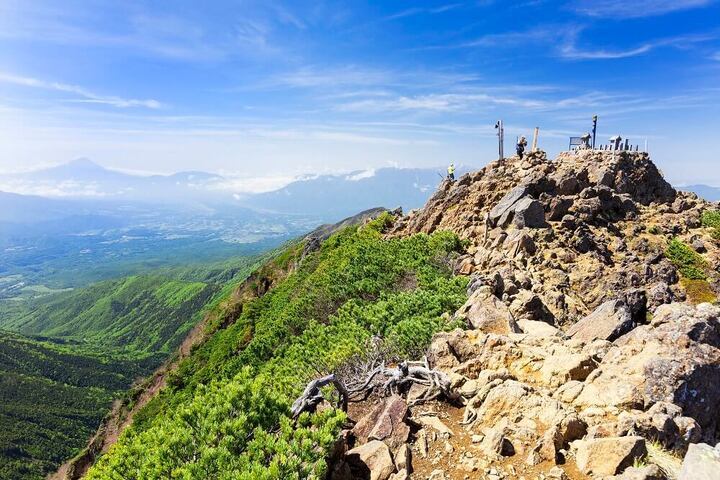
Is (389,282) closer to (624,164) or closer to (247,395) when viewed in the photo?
(247,395)

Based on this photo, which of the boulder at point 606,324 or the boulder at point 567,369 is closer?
the boulder at point 567,369

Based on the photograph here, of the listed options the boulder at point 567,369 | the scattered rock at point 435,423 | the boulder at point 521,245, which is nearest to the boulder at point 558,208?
the boulder at point 521,245

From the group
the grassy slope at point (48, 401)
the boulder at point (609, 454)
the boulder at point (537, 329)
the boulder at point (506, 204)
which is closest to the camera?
the boulder at point (609, 454)

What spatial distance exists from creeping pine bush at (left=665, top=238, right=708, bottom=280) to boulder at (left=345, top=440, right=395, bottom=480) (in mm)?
30032

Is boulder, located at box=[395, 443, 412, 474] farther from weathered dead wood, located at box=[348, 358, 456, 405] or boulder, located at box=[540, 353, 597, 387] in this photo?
boulder, located at box=[540, 353, 597, 387]

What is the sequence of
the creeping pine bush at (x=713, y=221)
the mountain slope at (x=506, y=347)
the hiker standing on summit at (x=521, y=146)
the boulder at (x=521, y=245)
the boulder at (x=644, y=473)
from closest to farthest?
the boulder at (x=644, y=473) < the mountain slope at (x=506, y=347) < the boulder at (x=521, y=245) < the creeping pine bush at (x=713, y=221) < the hiker standing on summit at (x=521, y=146)

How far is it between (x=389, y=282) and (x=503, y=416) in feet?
60.3

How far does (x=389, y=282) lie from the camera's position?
29125 millimetres

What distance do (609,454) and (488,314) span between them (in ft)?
30.5

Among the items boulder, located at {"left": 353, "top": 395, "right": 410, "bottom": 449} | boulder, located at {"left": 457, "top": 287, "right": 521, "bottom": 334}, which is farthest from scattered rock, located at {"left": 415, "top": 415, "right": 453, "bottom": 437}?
boulder, located at {"left": 457, "top": 287, "right": 521, "bottom": 334}

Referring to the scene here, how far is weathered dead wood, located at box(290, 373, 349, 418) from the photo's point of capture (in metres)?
12.2

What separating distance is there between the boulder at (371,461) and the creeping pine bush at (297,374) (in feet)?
2.56

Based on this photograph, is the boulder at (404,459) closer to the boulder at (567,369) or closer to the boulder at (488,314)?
the boulder at (567,369)

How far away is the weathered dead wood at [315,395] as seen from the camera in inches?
480
